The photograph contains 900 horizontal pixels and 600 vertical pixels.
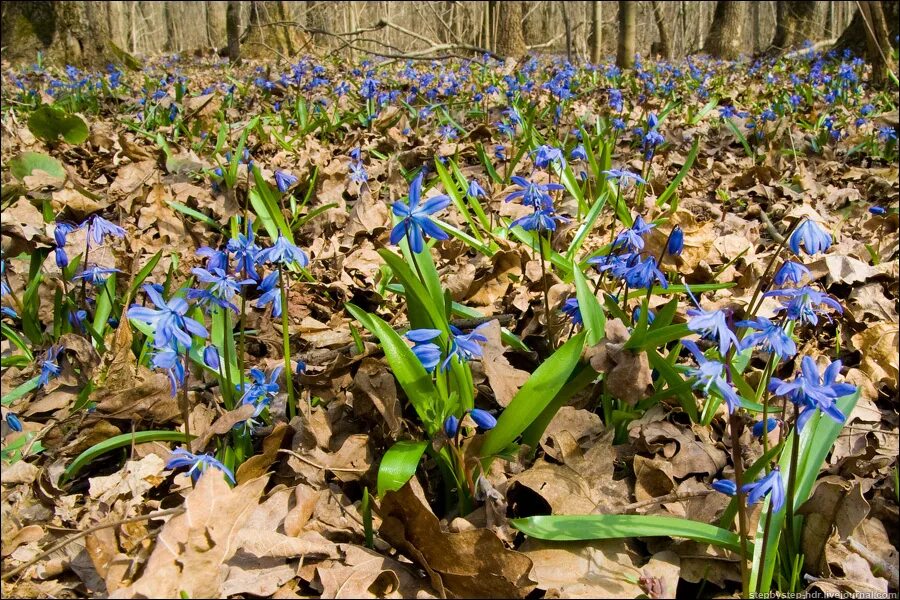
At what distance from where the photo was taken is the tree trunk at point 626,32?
865 centimetres

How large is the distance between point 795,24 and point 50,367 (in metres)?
15.6

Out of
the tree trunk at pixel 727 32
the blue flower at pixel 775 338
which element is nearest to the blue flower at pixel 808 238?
the blue flower at pixel 775 338

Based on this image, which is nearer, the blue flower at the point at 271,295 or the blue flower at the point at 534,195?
the blue flower at the point at 271,295

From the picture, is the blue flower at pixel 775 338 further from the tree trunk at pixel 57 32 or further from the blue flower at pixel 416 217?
the tree trunk at pixel 57 32

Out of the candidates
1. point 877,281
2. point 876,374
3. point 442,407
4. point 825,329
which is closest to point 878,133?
point 877,281

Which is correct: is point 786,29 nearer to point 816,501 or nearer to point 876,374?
point 876,374

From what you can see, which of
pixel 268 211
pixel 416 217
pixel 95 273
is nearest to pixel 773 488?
pixel 416 217

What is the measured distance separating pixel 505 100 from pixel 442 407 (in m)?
5.49

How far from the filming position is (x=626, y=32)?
8.84 meters

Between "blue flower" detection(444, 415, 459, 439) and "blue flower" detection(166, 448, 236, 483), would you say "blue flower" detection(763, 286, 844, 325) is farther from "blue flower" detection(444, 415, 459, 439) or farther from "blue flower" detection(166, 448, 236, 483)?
"blue flower" detection(166, 448, 236, 483)

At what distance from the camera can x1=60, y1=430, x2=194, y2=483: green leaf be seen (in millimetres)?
1847

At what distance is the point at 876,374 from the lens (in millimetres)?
2289

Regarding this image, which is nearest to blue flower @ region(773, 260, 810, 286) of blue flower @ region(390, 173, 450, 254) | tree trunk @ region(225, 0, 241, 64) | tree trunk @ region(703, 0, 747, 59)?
blue flower @ region(390, 173, 450, 254)

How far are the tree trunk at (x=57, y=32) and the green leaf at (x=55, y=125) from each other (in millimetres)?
8512
